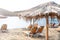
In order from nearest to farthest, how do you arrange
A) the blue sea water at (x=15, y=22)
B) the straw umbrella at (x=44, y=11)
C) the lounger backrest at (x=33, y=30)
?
the straw umbrella at (x=44, y=11) < the blue sea water at (x=15, y=22) < the lounger backrest at (x=33, y=30)

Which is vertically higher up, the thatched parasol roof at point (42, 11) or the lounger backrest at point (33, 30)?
the thatched parasol roof at point (42, 11)

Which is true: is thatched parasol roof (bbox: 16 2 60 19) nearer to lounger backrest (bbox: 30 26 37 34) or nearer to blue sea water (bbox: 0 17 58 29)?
blue sea water (bbox: 0 17 58 29)

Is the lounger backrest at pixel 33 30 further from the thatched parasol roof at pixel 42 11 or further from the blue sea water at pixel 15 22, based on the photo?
the thatched parasol roof at pixel 42 11

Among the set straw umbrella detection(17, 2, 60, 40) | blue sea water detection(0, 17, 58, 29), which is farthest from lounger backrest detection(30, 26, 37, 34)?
straw umbrella detection(17, 2, 60, 40)

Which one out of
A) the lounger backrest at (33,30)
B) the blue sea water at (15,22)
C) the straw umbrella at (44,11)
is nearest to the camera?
the straw umbrella at (44,11)

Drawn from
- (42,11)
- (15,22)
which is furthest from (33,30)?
(42,11)

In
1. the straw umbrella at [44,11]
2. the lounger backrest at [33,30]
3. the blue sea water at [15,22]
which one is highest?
the straw umbrella at [44,11]

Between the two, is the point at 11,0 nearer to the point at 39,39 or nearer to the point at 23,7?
the point at 23,7

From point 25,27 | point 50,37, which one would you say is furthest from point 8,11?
point 50,37

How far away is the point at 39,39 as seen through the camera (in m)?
6.83

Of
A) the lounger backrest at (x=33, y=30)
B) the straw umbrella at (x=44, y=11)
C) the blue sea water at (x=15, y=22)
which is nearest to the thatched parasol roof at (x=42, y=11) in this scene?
the straw umbrella at (x=44, y=11)

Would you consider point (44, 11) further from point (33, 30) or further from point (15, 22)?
point (15, 22)

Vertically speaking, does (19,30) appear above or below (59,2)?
below

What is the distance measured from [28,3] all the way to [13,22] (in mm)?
813
